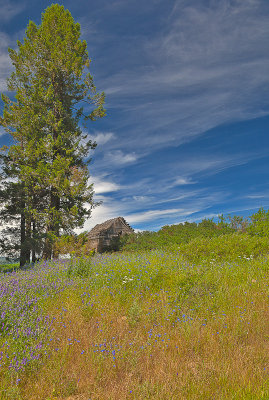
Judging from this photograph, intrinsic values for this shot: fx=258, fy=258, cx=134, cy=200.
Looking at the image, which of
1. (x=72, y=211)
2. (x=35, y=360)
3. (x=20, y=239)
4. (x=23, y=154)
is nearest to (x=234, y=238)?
(x=72, y=211)

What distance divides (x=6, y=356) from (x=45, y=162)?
1366cm

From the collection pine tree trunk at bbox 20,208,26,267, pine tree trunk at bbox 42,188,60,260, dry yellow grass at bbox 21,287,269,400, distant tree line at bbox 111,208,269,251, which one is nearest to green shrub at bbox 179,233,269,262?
distant tree line at bbox 111,208,269,251

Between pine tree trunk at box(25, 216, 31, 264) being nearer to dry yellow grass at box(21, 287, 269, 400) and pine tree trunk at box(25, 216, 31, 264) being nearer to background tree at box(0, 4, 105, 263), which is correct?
background tree at box(0, 4, 105, 263)

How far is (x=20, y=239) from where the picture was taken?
1977 centimetres

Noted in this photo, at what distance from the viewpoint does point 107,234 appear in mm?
21109

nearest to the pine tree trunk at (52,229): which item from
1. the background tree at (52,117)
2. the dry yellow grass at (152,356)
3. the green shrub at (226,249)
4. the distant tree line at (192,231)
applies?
the background tree at (52,117)

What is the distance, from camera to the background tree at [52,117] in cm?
1520

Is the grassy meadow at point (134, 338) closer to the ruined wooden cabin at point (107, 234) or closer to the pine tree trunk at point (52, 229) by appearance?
the pine tree trunk at point (52, 229)

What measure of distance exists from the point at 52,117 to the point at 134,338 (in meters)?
14.3

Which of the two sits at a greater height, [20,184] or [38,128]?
[38,128]

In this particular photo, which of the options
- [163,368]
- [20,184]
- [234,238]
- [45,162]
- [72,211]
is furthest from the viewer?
[20,184]

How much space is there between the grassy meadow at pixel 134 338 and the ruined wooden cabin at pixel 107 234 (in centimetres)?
1371

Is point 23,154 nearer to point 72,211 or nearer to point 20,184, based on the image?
point 20,184

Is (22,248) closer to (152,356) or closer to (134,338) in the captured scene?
(134,338)
